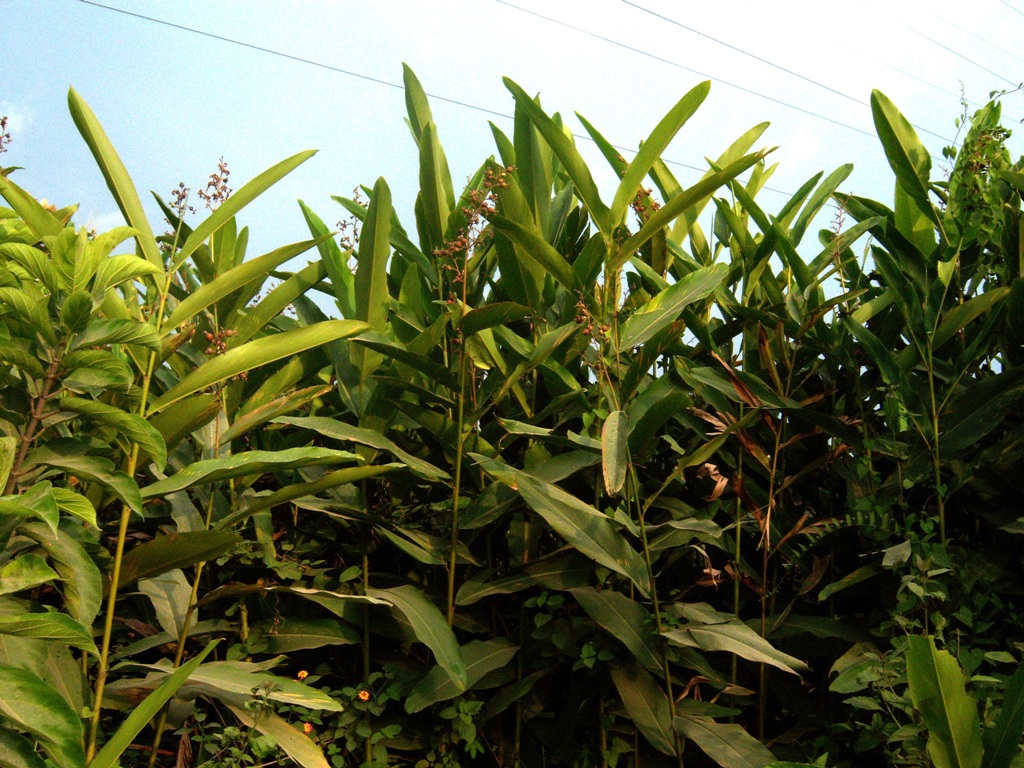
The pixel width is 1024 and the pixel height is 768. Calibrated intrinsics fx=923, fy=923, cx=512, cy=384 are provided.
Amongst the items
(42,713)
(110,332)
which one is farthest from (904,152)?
(42,713)

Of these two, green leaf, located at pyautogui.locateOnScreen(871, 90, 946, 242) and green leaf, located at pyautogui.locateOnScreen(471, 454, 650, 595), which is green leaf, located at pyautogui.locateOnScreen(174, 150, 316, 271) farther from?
green leaf, located at pyautogui.locateOnScreen(871, 90, 946, 242)

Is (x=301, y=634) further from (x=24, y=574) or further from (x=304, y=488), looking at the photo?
(x=24, y=574)

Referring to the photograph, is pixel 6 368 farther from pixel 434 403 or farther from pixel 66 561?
pixel 434 403

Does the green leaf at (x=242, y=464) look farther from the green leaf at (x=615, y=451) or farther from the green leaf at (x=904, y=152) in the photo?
the green leaf at (x=904, y=152)

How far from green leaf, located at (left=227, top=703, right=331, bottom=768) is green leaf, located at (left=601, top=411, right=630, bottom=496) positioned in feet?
2.09

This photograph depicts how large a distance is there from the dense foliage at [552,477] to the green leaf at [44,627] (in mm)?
244

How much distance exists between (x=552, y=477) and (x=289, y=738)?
2.04 ft

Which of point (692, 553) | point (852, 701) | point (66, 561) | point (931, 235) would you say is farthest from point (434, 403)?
point (931, 235)

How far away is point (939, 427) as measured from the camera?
1785 mm

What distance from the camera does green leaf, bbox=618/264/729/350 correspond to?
1633 millimetres

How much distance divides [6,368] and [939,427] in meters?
1.67

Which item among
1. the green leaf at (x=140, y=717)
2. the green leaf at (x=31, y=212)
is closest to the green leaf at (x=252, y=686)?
the green leaf at (x=140, y=717)

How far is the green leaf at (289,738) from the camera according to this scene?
1474 mm

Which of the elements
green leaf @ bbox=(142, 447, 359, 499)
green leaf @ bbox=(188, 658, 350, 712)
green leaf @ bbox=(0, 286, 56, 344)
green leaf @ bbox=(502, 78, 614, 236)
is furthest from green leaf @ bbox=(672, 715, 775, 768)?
green leaf @ bbox=(0, 286, 56, 344)
